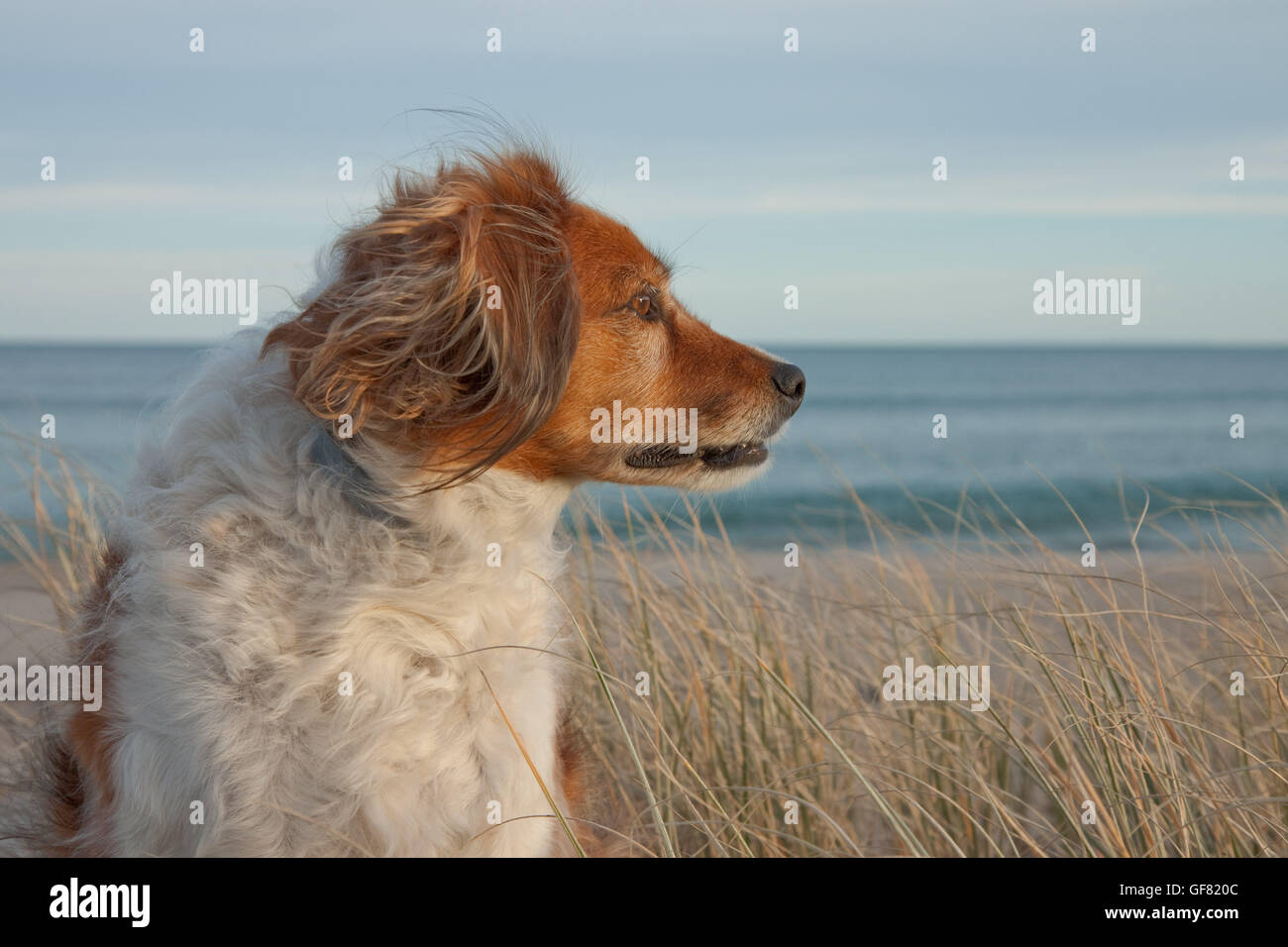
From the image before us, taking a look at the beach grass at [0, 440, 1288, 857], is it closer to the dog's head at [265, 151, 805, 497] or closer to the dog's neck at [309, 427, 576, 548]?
the dog's neck at [309, 427, 576, 548]

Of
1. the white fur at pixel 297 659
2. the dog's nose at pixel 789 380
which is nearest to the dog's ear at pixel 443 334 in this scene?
the white fur at pixel 297 659

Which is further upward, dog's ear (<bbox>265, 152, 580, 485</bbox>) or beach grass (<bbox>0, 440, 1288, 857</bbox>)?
dog's ear (<bbox>265, 152, 580, 485</bbox>)

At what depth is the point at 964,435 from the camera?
27.7 m

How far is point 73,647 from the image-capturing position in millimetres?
2977

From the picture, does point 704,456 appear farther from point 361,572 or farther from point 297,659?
point 297,659

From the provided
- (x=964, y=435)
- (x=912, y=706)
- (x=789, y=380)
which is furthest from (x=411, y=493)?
(x=964, y=435)

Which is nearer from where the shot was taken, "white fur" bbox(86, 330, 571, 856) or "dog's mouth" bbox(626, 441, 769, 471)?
"white fur" bbox(86, 330, 571, 856)

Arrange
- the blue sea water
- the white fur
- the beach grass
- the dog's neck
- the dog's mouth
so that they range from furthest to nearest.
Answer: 1. the blue sea water
2. the beach grass
3. the dog's mouth
4. the dog's neck
5. the white fur

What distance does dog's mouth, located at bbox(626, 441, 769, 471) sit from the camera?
306 cm

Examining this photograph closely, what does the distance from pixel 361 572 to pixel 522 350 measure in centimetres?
70

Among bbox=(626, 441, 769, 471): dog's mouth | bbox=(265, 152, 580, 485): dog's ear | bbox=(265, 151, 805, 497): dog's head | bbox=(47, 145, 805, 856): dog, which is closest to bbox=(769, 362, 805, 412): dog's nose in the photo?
bbox=(265, 151, 805, 497): dog's head

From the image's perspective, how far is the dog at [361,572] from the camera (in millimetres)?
2580

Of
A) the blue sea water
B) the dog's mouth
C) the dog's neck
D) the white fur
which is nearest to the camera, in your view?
the white fur

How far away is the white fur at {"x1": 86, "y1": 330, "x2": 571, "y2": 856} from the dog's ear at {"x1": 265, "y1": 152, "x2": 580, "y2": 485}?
121mm
